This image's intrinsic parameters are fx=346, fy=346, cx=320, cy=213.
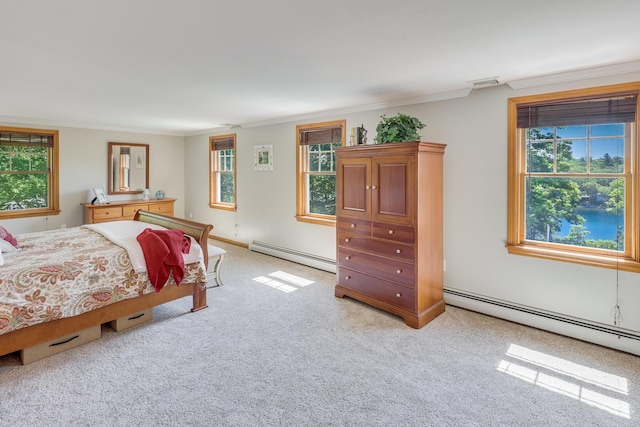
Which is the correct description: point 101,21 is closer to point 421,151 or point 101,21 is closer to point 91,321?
point 91,321

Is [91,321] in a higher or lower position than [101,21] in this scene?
lower

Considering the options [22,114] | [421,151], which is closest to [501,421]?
[421,151]

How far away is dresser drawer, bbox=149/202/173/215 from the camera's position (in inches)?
264

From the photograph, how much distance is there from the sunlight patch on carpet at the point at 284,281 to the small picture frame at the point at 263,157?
1924 millimetres

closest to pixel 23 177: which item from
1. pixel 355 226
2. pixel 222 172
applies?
pixel 222 172

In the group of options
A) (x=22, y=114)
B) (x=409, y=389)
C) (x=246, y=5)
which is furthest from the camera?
(x=22, y=114)

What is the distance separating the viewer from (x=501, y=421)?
78.7 inches

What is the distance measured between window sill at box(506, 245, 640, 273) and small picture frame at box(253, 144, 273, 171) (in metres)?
3.77

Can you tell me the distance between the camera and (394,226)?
336 cm

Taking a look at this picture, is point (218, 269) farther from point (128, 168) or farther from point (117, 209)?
point (128, 168)

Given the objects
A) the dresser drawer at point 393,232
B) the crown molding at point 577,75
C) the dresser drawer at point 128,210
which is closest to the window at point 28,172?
the dresser drawer at point 128,210

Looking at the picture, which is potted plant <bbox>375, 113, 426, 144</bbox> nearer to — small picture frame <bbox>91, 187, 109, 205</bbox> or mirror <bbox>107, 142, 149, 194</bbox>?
small picture frame <bbox>91, 187, 109, 205</bbox>

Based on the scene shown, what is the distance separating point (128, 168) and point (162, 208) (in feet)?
3.23

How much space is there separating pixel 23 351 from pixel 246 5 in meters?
2.86
